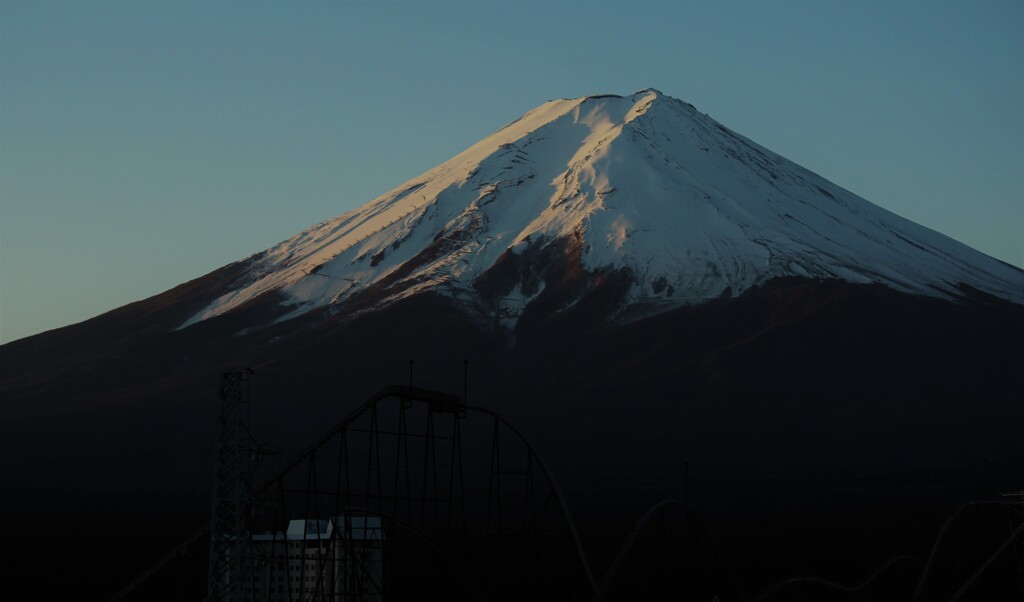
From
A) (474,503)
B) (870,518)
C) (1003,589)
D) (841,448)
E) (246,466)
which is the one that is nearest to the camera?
(246,466)

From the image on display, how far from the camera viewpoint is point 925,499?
6107 inches

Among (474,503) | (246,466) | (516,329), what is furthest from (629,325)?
(246,466)

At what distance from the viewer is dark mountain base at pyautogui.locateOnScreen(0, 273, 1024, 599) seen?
156750 millimetres

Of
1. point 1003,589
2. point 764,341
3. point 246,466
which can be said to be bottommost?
point 1003,589

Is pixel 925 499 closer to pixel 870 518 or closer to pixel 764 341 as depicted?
pixel 870 518

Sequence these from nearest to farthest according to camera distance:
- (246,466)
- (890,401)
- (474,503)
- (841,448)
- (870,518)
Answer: (246,466) < (870,518) < (474,503) < (841,448) < (890,401)

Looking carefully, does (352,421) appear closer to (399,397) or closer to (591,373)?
(399,397)

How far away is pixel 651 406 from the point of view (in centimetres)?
17850

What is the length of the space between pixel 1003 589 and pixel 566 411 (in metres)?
71.8

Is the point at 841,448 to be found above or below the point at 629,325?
below

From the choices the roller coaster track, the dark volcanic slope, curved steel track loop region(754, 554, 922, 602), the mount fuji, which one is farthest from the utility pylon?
the dark volcanic slope

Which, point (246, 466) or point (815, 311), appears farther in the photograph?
point (815, 311)

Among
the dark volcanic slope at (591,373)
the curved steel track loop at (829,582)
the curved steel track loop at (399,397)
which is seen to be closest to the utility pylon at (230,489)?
the curved steel track loop at (399,397)

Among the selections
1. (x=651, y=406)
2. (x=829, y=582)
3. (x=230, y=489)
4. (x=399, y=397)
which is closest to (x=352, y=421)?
(x=399, y=397)
